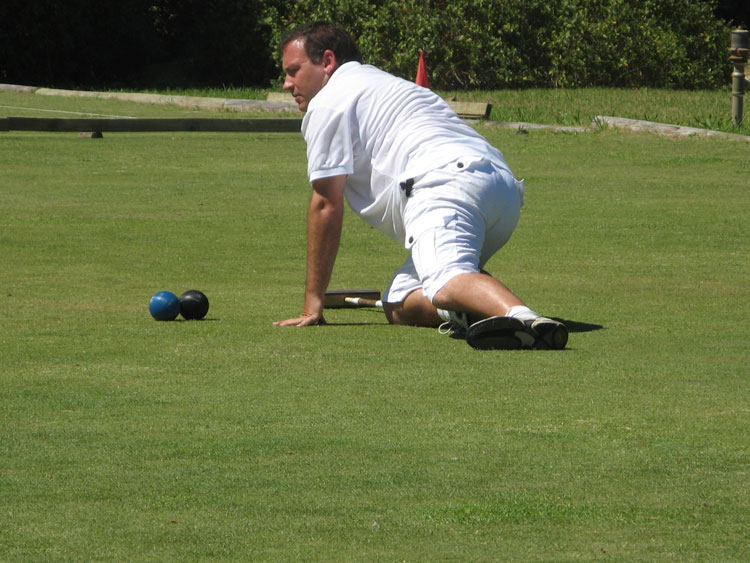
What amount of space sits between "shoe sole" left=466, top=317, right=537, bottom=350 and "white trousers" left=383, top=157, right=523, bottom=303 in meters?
0.53

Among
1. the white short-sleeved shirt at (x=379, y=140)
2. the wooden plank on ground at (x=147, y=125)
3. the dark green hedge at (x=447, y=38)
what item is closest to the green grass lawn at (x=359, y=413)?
the white short-sleeved shirt at (x=379, y=140)

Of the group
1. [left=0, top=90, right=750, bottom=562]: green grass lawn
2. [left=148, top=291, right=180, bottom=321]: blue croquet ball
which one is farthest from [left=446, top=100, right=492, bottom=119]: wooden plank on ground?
[left=148, top=291, right=180, bottom=321]: blue croquet ball

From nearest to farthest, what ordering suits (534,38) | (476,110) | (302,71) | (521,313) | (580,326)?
1. (521,313)
2. (580,326)
3. (302,71)
4. (476,110)
5. (534,38)

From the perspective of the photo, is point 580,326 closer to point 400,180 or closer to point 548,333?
point 548,333

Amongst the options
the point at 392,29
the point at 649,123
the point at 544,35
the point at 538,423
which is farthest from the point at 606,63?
the point at 538,423

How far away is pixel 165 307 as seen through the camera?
23.7 feet

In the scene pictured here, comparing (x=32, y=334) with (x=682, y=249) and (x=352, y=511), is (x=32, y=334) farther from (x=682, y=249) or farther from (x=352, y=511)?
(x=682, y=249)

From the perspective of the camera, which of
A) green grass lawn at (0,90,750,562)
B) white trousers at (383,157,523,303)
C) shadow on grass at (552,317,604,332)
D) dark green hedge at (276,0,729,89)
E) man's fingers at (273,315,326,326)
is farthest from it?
dark green hedge at (276,0,729,89)

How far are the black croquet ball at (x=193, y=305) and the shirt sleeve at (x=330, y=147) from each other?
883 millimetres

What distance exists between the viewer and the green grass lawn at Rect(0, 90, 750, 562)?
11.6 ft

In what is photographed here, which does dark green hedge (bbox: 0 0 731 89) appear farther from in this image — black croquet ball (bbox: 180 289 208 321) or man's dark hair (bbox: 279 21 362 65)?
black croquet ball (bbox: 180 289 208 321)

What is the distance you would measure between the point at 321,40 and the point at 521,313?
221 cm

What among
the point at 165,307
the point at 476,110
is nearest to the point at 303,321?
the point at 165,307

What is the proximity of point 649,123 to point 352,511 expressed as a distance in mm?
18960
